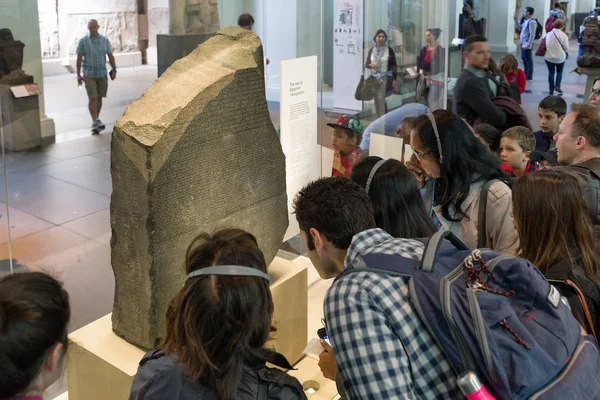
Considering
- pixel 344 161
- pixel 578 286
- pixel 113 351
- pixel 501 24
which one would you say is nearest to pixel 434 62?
pixel 344 161

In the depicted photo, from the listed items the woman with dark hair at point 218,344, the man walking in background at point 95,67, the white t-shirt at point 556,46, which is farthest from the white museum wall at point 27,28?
the white t-shirt at point 556,46

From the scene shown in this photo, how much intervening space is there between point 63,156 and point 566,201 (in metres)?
2.47

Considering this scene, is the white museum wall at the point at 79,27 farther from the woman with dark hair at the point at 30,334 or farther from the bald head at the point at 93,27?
the woman with dark hair at the point at 30,334

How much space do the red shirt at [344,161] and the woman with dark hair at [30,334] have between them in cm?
277

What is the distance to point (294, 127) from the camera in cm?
362

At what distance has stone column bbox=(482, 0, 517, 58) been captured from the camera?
12297 mm

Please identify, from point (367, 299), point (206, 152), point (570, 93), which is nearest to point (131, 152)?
point (206, 152)

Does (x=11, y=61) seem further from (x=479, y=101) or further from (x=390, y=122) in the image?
(x=479, y=101)

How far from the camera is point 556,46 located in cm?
1016

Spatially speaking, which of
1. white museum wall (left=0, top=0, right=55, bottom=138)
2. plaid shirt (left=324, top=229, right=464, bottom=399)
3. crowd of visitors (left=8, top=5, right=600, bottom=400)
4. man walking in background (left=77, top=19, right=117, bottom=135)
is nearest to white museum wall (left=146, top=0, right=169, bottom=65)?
man walking in background (left=77, top=19, right=117, bottom=135)

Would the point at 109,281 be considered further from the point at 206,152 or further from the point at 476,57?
the point at 476,57

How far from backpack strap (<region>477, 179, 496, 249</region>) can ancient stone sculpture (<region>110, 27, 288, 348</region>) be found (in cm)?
95

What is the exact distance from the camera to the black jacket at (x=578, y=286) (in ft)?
6.41

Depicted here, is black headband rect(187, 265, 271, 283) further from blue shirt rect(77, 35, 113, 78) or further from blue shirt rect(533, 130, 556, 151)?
blue shirt rect(533, 130, 556, 151)
